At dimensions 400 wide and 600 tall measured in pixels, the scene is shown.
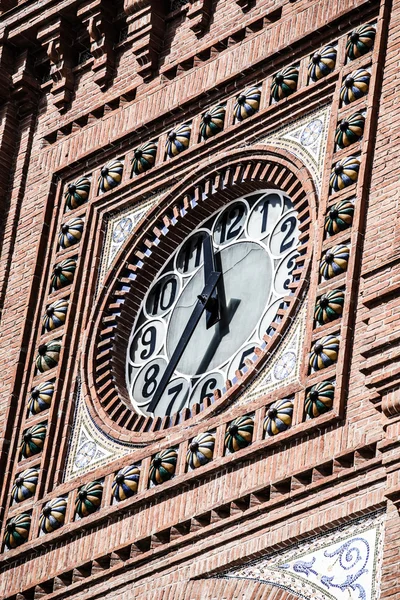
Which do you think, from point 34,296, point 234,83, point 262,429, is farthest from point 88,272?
point 262,429

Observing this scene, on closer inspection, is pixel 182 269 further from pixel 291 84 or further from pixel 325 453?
pixel 325 453

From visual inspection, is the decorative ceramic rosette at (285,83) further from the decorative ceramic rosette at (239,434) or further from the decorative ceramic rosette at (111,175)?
the decorative ceramic rosette at (239,434)

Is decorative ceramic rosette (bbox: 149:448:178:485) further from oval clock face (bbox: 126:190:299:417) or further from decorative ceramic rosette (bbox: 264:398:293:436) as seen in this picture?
decorative ceramic rosette (bbox: 264:398:293:436)

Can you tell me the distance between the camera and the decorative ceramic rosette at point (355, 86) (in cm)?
1577

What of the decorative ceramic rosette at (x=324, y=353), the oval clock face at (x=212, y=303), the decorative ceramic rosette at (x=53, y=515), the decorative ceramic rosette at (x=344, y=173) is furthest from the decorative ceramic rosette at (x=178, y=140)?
the decorative ceramic rosette at (x=53, y=515)

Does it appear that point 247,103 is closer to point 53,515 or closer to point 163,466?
point 163,466

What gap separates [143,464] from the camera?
15500 millimetres

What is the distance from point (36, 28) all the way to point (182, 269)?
10.3ft

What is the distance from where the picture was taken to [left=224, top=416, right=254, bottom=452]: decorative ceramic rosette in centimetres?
1484

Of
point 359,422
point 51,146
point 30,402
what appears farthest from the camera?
point 51,146

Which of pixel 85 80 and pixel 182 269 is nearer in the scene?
pixel 182 269

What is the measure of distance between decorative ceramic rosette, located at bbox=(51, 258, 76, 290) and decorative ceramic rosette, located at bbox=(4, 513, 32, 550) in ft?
6.78

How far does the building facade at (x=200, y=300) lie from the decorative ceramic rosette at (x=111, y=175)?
2 centimetres

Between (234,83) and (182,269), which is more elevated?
(234,83)
